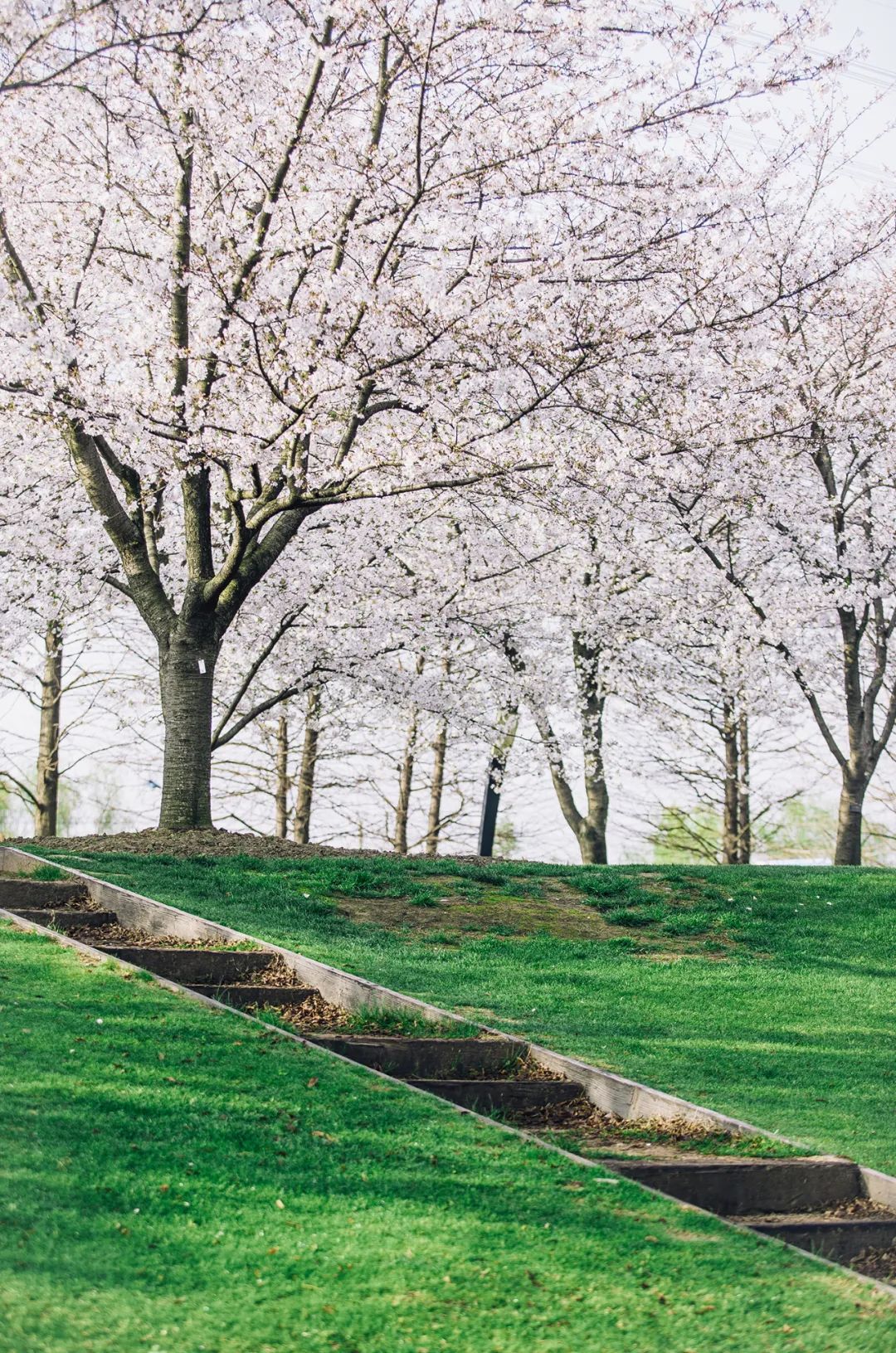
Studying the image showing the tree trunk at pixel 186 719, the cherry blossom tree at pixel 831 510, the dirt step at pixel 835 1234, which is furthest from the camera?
the cherry blossom tree at pixel 831 510

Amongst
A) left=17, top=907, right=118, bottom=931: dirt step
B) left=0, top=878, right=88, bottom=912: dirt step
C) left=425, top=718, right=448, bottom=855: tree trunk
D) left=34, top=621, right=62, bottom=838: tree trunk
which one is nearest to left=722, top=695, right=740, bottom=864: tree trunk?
left=425, top=718, right=448, bottom=855: tree trunk

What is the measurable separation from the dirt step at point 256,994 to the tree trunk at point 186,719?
5.71 m

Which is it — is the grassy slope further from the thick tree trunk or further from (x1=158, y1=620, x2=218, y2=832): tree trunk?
the thick tree trunk

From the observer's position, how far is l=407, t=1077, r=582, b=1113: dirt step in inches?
255

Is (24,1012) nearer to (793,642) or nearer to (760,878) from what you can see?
(760,878)

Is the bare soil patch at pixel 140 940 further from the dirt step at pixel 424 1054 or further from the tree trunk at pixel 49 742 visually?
the tree trunk at pixel 49 742

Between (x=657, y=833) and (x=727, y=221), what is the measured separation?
20.1 metres

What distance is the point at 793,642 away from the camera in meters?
20.9

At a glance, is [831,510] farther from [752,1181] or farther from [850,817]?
[752,1181]

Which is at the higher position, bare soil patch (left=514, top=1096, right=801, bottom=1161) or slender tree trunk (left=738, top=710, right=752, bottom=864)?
slender tree trunk (left=738, top=710, right=752, bottom=864)

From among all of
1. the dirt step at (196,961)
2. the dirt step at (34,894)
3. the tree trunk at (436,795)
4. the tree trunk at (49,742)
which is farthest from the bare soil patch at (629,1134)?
the tree trunk at (436,795)

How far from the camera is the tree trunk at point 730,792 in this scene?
2572 centimetres

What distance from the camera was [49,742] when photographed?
Answer: 2312 centimetres

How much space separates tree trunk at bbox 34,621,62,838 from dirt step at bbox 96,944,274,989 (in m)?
15.2
